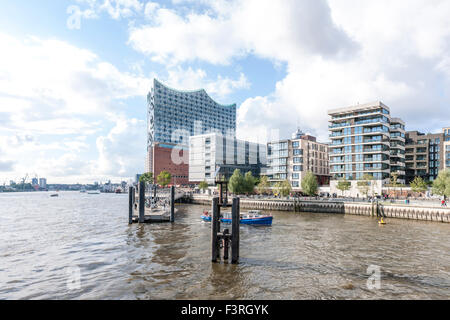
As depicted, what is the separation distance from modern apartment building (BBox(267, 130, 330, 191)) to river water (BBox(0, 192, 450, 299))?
246 feet

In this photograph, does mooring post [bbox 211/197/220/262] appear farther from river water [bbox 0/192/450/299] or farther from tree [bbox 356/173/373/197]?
tree [bbox 356/173/373/197]

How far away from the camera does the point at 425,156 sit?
391ft

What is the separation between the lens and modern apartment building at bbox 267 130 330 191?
4697 inches

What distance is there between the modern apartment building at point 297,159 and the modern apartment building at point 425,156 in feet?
110

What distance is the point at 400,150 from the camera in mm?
106375

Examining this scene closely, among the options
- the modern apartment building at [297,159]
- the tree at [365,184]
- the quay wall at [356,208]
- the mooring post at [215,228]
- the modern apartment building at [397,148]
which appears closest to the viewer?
the mooring post at [215,228]

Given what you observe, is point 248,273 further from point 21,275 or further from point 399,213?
point 399,213

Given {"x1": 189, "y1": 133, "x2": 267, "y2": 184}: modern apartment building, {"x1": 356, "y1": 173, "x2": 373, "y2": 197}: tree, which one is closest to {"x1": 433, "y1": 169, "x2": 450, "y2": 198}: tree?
{"x1": 356, "y1": 173, "x2": 373, "y2": 197}: tree

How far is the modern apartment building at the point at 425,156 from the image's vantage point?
11788 cm

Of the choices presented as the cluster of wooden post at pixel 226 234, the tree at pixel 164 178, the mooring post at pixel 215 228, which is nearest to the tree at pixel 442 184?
the cluster of wooden post at pixel 226 234

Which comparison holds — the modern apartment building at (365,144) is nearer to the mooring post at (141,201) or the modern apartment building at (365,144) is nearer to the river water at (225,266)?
the river water at (225,266)

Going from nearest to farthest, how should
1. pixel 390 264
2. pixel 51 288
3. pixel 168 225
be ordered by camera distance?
1. pixel 51 288
2. pixel 390 264
3. pixel 168 225

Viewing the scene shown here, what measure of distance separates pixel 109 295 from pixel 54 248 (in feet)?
64.0
